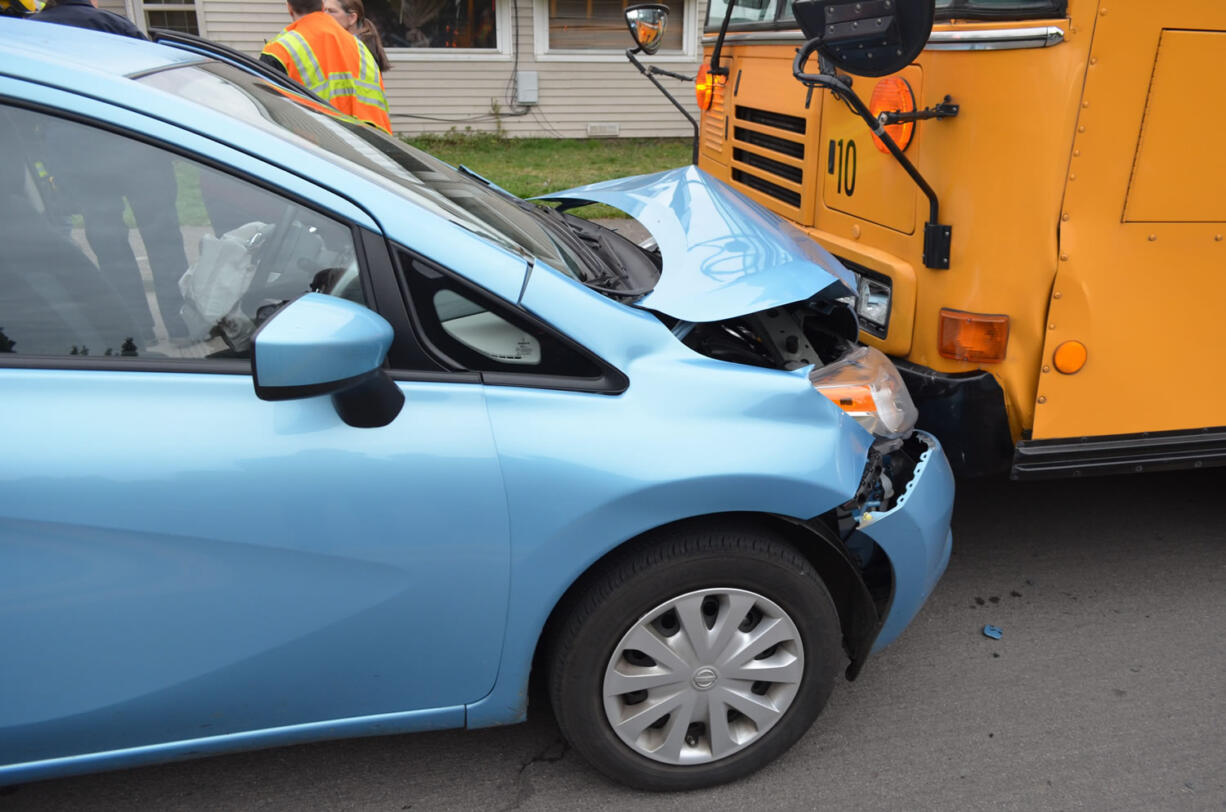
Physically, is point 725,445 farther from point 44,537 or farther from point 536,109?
point 536,109

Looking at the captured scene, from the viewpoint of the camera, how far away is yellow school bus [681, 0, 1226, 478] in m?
2.62

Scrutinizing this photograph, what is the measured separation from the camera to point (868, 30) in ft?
8.48

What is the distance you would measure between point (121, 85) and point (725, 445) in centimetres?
141

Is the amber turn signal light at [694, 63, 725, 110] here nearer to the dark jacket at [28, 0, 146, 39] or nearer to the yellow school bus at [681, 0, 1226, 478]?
the yellow school bus at [681, 0, 1226, 478]

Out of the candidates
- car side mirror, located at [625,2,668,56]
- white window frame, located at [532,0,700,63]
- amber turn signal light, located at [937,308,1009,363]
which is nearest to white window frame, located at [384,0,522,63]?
white window frame, located at [532,0,700,63]

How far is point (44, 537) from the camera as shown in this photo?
68.9 inches

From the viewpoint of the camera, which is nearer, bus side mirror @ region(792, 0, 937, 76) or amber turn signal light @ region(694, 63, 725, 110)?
bus side mirror @ region(792, 0, 937, 76)

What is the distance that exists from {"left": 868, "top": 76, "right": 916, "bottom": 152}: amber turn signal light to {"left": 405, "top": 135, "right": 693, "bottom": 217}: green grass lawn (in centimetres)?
640

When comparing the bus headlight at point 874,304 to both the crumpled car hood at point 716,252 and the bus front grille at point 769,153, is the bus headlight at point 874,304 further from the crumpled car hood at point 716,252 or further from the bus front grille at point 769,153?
the bus front grille at point 769,153

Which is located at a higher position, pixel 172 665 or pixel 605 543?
pixel 605 543

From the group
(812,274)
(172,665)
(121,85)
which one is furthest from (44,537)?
(812,274)

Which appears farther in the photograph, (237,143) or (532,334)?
(532,334)

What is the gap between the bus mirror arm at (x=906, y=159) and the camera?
2.69m

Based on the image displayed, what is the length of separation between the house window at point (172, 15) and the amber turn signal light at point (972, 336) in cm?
1242
